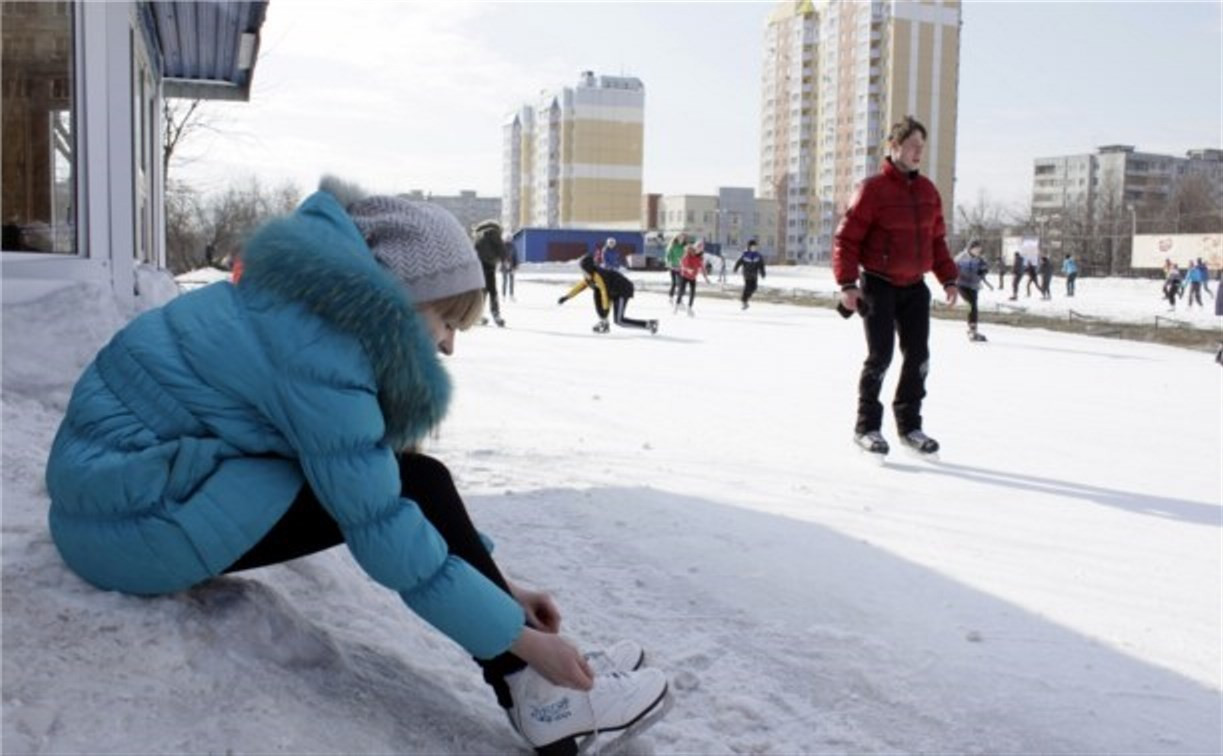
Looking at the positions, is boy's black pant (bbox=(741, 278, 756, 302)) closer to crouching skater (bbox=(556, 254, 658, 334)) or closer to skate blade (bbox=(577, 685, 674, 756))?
crouching skater (bbox=(556, 254, 658, 334))

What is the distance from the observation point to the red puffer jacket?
233 inches

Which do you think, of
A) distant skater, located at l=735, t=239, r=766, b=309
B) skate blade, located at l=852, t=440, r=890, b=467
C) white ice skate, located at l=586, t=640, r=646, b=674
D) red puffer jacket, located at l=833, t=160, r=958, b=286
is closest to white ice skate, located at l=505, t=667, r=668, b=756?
white ice skate, located at l=586, t=640, r=646, b=674

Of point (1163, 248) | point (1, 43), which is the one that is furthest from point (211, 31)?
point (1163, 248)

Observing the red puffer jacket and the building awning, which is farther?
the building awning

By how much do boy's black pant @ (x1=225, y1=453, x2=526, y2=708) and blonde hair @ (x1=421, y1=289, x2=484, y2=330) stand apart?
260 mm

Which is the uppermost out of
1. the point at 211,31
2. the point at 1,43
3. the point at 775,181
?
the point at 775,181

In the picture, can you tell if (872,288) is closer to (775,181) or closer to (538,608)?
(538,608)

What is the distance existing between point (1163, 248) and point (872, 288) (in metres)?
50.1

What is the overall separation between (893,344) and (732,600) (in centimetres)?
278

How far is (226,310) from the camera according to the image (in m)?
1.95

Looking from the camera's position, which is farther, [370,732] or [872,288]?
[872,288]

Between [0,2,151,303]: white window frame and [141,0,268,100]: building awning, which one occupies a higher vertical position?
[141,0,268,100]: building awning

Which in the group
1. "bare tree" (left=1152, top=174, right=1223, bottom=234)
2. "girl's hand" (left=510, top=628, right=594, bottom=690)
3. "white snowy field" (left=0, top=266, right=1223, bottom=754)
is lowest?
"white snowy field" (left=0, top=266, right=1223, bottom=754)

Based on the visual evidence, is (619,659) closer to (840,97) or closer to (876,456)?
(876,456)
